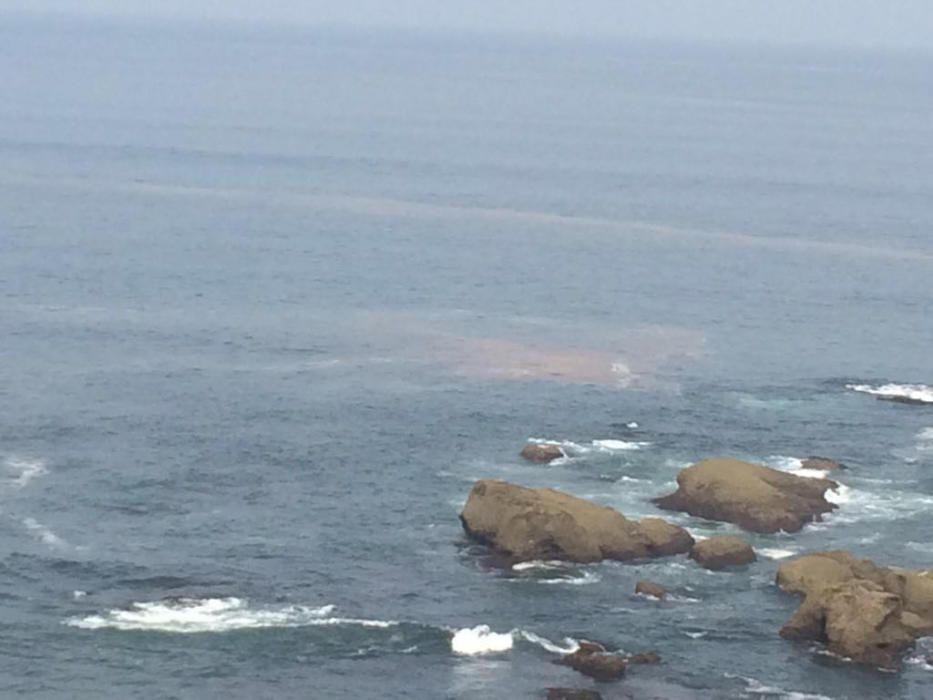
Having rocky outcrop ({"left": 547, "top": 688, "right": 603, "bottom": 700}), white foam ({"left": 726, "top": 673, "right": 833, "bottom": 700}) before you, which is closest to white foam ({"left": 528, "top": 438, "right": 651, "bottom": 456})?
white foam ({"left": 726, "top": 673, "right": 833, "bottom": 700})

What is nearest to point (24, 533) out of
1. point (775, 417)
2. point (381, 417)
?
point (381, 417)

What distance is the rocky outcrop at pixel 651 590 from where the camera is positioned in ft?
369

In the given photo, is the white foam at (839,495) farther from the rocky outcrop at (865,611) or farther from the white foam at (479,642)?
the white foam at (479,642)

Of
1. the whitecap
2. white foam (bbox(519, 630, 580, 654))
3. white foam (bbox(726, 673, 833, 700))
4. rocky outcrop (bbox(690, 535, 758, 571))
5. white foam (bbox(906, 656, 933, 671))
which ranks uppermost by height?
rocky outcrop (bbox(690, 535, 758, 571))

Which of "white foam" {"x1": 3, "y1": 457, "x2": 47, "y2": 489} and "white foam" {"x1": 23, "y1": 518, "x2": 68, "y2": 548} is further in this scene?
"white foam" {"x1": 3, "y1": 457, "x2": 47, "y2": 489}

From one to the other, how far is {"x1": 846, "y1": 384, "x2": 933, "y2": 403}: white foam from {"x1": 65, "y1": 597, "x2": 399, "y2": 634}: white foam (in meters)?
65.3

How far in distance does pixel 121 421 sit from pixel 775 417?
50.8 m

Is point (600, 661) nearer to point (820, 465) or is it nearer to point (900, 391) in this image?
point (820, 465)

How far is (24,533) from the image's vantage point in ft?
400

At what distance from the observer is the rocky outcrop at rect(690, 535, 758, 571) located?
118000mm

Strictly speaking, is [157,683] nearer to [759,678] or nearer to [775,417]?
[759,678]

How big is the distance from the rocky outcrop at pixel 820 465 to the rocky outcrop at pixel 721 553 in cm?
2001

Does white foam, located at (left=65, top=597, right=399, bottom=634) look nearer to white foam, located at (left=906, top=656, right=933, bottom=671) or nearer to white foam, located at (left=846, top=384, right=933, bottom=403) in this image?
white foam, located at (left=906, top=656, right=933, bottom=671)

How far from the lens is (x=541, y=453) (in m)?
140
